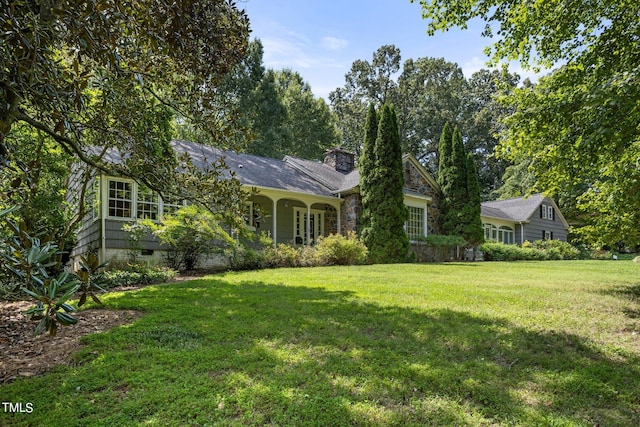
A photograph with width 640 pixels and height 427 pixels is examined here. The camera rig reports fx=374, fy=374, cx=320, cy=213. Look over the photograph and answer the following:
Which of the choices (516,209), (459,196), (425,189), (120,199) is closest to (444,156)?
(425,189)

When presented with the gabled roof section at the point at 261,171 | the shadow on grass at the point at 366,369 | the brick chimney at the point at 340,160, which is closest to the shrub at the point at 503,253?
the brick chimney at the point at 340,160

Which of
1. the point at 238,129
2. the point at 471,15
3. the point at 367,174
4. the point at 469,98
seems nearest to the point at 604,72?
the point at 471,15

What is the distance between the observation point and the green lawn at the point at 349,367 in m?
2.51

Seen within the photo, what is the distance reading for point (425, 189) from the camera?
63.3 feet

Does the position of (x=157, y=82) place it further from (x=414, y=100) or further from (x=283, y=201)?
(x=414, y=100)

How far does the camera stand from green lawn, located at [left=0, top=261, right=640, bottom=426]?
2.51 m

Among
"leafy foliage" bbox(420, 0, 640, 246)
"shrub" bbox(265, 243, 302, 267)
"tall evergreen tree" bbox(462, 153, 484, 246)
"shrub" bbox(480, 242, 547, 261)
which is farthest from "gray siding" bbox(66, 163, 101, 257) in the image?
"shrub" bbox(480, 242, 547, 261)

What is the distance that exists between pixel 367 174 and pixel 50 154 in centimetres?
1052

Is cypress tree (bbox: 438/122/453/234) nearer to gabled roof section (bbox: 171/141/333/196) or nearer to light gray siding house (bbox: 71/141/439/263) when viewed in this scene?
light gray siding house (bbox: 71/141/439/263)

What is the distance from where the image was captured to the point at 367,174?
15.3 m

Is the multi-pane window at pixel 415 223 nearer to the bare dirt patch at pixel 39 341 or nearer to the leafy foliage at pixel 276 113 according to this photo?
the leafy foliage at pixel 276 113

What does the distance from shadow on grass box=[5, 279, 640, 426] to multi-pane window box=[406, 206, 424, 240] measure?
1255 cm

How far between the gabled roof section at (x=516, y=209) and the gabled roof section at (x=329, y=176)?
1060 centimetres

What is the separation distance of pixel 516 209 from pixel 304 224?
18.3 m
